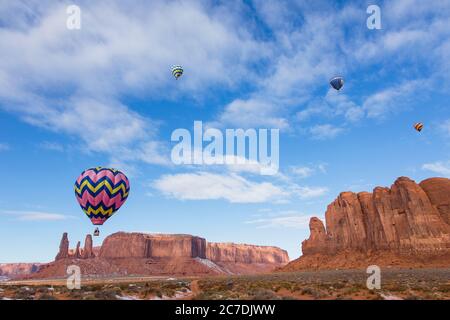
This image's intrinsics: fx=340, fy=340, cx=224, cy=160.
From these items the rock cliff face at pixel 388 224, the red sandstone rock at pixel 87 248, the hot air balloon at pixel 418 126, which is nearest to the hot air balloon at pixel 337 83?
the hot air balloon at pixel 418 126

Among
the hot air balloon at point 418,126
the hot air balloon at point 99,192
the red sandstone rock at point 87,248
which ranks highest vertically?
the hot air balloon at point 418,126

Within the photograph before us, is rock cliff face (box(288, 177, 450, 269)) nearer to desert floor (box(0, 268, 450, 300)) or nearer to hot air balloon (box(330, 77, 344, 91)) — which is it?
hot air balloon (box(330, 77, 344, 91))


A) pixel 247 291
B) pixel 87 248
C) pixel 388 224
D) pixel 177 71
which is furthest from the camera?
pixel 87 248

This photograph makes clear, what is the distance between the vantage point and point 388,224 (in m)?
123

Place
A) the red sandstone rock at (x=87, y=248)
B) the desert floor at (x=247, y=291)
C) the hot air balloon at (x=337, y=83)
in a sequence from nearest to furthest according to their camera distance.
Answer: the desert floor at (x=247, y=291), the hot air balloon at (x=337, y=83), the red sandstone rock at (x=87, y=248)

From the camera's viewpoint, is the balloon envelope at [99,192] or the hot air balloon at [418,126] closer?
the balloon envelope at [99,192]

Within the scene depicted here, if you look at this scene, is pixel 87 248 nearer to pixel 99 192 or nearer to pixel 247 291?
pixel 99 192

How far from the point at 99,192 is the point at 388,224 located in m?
115

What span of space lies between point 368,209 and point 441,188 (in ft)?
87.2

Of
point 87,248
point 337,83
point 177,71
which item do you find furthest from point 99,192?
point 87,248

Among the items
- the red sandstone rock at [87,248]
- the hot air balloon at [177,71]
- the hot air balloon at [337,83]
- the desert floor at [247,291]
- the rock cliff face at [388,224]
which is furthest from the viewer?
the red sandstone rock at [87,248]

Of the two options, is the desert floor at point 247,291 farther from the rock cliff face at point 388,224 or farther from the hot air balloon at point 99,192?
the rock cliff face at point 388,224

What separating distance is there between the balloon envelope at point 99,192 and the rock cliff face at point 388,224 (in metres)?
100.0

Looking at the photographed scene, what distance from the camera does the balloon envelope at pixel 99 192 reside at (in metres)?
35.8
